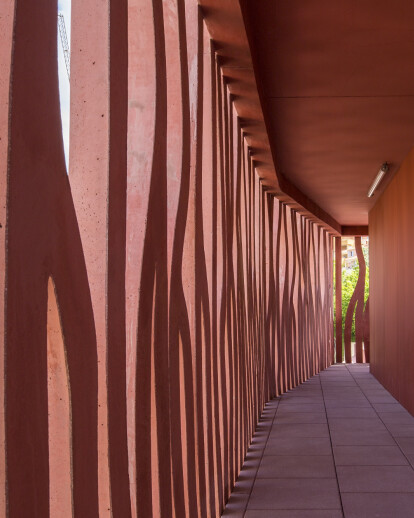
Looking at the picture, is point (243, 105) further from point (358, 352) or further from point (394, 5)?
point (358, 352)

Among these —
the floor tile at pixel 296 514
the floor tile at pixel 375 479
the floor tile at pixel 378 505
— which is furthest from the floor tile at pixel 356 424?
the floor tile at pixel 296 514

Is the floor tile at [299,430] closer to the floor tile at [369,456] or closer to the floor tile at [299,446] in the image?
the floor tile at [299,446]

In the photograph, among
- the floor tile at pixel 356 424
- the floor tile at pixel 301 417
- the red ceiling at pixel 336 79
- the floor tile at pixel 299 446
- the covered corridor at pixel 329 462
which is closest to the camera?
the red ceiling at pixel 336 79

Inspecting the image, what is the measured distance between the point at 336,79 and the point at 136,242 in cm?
335

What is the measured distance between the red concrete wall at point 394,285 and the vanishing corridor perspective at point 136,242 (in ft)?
5.32

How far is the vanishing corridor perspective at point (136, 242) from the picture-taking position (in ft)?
4.06

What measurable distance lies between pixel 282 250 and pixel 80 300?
28.1ft

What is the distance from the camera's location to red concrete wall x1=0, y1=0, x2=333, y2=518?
122cm

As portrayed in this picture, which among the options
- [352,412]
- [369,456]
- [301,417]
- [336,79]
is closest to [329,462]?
[369,456]

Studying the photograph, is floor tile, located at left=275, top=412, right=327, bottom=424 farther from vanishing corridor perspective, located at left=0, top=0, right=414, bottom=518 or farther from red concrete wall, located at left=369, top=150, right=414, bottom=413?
red concrete wall, located at left=369, top=150, right=414, bottom=413

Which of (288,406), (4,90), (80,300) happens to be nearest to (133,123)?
(80,300)

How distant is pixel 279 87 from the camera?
5.25 meters

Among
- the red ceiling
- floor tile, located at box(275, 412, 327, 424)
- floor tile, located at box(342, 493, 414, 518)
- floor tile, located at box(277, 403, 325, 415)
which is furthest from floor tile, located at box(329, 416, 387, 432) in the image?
the red ceiling

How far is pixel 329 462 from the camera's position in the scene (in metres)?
5.46
